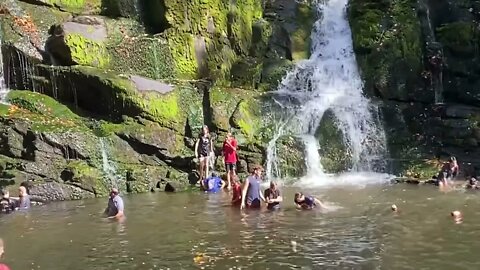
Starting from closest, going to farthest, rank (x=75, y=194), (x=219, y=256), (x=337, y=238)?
(x=219, y=256) < (x=337, y=238) < (x=75, y=194)

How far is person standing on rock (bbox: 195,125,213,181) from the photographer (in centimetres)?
2039

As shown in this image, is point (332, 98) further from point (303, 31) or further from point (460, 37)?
point (460, 37)

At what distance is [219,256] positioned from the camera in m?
10.9

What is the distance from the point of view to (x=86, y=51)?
906 inches

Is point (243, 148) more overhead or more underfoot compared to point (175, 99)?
more underfoot


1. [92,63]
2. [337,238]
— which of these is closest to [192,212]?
[337,238]

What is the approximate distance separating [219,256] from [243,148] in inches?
454

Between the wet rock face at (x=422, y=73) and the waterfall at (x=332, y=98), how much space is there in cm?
55

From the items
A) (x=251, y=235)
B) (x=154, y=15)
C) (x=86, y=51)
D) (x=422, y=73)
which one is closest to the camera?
(x=251, y=235)

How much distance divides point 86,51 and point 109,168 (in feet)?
17.5

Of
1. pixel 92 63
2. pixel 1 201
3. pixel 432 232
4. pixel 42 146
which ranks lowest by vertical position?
pixel 432 232

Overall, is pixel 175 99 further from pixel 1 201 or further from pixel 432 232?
pixel 432 232

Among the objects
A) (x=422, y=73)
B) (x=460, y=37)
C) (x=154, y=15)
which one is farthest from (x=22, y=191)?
(x=460, y=37)

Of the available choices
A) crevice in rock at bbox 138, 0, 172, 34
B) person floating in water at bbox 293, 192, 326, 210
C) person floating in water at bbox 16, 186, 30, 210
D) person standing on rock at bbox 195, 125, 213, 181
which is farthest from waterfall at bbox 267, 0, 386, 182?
person floating in water at bbox 16, 186, 30, 210
